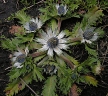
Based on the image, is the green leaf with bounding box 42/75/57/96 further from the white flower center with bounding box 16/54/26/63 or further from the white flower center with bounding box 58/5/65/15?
the white flower center with bounding box 58/5/65/15

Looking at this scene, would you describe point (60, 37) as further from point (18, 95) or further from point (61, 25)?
point (18, 95)

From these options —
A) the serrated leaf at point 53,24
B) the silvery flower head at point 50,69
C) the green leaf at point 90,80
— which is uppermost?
the serrated leaf at point 53,24

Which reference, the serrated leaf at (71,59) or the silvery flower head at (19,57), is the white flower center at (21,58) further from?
the serrated leaf at (71,59)

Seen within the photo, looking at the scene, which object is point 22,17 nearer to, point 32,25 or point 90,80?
point 32,25

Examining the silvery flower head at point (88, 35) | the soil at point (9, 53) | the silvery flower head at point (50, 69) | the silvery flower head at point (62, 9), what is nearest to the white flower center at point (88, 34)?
the silvery flower head at point (88, 35)

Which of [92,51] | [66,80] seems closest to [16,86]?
[66,80]

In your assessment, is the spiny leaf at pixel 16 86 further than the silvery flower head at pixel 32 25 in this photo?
No

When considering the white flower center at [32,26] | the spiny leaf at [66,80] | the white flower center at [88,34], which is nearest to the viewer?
the spiny leaf at [66,80]

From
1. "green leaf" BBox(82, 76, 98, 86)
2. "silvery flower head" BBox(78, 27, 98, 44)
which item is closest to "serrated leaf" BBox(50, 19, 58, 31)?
"silvery flower head" BBox(78, 27, 98, 44)
